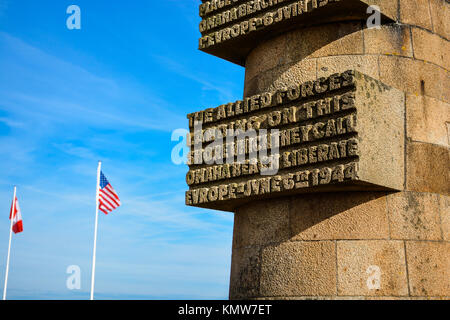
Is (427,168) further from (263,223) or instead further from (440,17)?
(440,17)

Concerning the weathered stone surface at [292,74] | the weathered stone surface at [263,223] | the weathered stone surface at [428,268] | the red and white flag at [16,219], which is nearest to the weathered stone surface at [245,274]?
the weathered stone surface at [263,223]

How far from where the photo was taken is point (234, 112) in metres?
9.98

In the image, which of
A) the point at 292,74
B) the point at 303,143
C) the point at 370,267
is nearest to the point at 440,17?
the point at 292,74

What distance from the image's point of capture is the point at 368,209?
8898mm

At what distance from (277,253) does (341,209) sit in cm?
132

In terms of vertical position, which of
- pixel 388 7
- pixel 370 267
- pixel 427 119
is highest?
pixel 388 7

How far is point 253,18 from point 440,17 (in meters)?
3.63

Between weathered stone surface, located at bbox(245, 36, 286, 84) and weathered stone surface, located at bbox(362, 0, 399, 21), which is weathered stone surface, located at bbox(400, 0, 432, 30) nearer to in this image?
weathered stone surface, located at bbox(362, 0, 399, 21)

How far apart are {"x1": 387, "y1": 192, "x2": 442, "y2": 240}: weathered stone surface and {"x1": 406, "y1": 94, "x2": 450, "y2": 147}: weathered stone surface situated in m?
1.08

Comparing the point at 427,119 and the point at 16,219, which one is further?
the point at 16,219

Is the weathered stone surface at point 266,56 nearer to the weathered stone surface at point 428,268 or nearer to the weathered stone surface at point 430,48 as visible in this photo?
the weathered stone surface at point 430,48

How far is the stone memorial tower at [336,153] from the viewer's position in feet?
28.2
